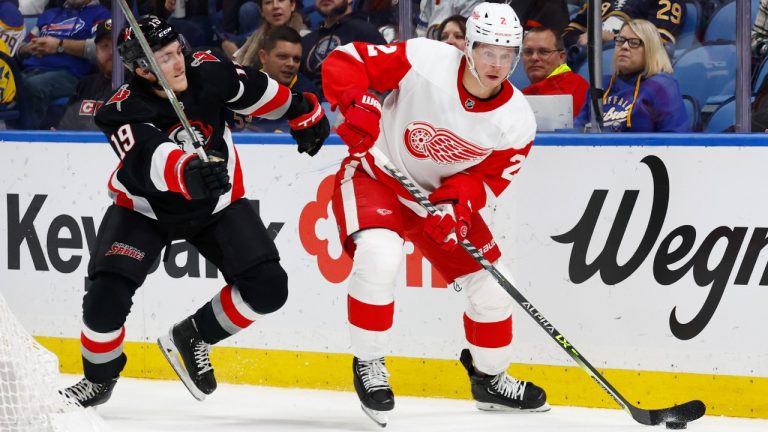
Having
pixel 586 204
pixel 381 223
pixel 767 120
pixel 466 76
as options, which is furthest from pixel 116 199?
pixel 767 120

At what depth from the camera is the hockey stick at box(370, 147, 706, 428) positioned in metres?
3.66

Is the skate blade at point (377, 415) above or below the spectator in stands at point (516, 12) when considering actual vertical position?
below

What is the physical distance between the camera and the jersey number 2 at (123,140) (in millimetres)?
3500

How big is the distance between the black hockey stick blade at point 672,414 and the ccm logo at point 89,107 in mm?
2272

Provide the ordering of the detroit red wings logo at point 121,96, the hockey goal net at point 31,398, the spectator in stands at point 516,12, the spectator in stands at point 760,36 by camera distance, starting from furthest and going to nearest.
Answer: the spectator in stands at point 516,12 → the spectator in stands at point 760,36 → the detroit red wings logo at point 121,96 → the hockey goal net at point 31,398

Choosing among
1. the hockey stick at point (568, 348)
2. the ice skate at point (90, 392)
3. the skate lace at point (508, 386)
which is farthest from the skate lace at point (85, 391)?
the skate lace at point (508, 386)

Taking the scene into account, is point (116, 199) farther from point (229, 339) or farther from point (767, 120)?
point (767, 120)

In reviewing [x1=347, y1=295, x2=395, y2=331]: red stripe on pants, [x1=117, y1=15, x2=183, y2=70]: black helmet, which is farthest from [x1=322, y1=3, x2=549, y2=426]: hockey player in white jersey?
[x1=117, y1=15, x2=183, y2=70]: black helmet

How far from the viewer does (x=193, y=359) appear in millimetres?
3893

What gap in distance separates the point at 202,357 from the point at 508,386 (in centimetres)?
90

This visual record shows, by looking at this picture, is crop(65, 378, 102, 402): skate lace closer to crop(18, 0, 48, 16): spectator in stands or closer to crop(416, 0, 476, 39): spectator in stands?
crop(416, 0, 476, 39): spectator in stands

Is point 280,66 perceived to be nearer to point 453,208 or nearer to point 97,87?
point 97,87

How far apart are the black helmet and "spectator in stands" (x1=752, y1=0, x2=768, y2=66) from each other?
5.64ft

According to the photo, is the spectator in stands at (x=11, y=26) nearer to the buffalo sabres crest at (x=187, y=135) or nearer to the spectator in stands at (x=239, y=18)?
the spectator in stands at (x=239, y=18)
